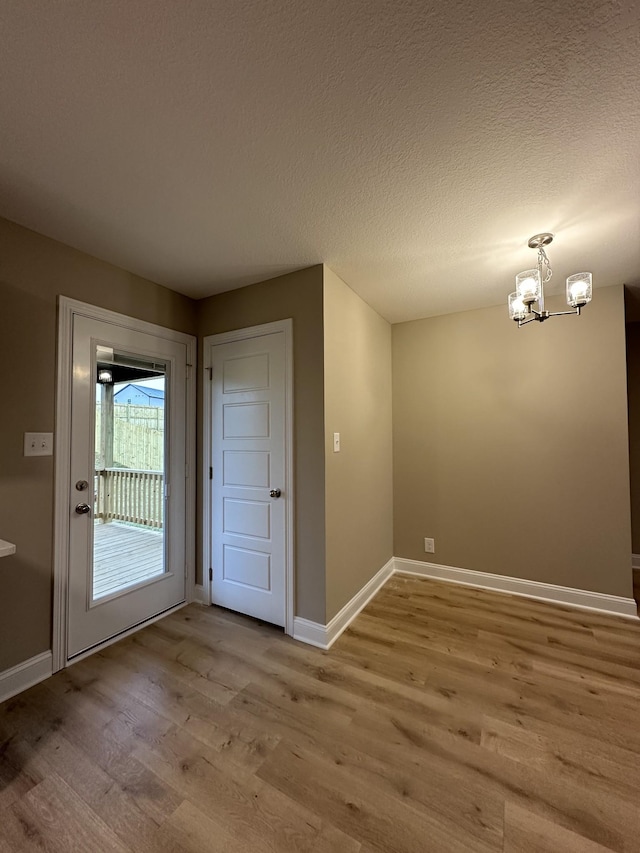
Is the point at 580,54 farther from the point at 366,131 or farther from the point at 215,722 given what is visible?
the point at 215,722

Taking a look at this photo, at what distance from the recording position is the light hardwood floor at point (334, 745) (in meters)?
1.18

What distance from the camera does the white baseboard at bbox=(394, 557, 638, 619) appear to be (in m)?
2.61

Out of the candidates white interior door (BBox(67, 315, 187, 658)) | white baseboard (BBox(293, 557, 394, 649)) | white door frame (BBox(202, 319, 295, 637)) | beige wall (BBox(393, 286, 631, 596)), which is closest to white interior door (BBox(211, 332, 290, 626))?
white door frame (BBox(202, 319, 295, 637))

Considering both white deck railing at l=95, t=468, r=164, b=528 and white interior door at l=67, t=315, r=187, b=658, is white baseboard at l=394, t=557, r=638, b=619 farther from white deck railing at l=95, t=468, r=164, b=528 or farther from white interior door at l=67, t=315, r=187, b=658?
white deck railing at l=95, t=468, r=164, b=528

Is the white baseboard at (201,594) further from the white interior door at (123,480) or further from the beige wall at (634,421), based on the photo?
the beige wall at (634,421)

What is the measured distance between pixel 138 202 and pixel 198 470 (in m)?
1.88

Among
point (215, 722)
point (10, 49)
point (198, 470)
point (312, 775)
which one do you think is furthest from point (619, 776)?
point (10, 49)

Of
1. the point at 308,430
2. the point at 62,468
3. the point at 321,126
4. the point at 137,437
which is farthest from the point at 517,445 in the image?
the point at 62,468

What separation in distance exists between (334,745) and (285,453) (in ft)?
5.04

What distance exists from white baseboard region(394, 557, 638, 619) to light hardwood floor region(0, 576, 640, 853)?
26 centimetres

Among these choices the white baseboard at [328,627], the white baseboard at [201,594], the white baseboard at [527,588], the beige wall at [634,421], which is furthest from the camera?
the beige wall at [634,421]

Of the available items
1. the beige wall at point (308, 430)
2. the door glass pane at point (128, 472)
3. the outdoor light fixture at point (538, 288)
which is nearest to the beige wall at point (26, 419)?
the door glass pane at point (128, 472)

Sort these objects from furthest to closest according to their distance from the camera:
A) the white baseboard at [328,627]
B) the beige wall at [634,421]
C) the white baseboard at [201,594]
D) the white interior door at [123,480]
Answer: the beige wall at [634,421], the white baseboard at [201,594], the white baseboard at [328,627], the white interior door at [123,480]

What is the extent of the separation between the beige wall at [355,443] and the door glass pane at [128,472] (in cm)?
134
